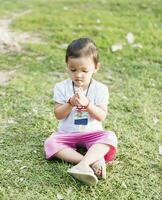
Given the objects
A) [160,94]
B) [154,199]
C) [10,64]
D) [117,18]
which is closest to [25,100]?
[10,64]

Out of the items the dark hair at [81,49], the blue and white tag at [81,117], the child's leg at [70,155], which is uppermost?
the dark hair at [81,49]

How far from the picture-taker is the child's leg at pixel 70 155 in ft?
11.0

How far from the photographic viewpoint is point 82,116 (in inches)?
138

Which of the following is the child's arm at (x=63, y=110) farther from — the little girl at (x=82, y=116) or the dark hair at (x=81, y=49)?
the dark hair at (x=81, y=49)

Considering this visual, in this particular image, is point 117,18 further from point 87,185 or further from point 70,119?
point 87,185

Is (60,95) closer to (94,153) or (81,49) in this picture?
(81,49)

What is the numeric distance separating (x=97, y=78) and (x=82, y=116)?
1.58m

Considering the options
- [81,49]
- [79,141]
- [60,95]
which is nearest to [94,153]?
[79,141]

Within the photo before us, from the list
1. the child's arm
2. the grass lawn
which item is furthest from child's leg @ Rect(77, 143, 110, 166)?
the child's arm

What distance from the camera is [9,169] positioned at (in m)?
3.33

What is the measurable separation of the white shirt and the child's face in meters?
0.12

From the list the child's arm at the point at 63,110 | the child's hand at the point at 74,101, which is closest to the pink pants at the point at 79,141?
the child's arm at the point at 63,110

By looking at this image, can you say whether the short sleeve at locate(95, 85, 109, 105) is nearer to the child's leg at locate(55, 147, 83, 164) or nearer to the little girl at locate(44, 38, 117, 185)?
the little girl at locate(44, 38, 117, 185)

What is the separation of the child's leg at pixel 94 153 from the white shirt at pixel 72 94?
20 cm
